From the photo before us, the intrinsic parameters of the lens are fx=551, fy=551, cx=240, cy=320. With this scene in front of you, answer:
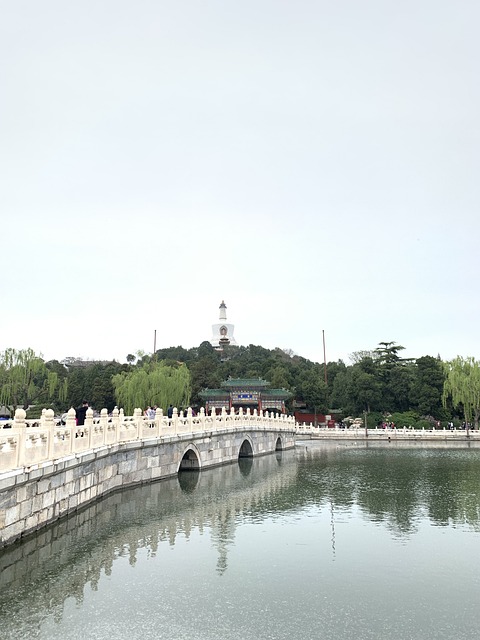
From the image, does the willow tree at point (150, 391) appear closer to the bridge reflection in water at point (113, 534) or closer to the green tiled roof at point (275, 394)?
the green tiled roof at point (275, 394)

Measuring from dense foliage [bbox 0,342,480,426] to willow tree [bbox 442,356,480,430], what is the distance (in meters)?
0.09

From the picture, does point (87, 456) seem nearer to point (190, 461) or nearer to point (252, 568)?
point (252, 568)

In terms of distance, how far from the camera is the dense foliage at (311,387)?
4791 cm

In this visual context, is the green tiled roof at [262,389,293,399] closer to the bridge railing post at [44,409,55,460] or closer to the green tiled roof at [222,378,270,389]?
the green tiled roof at [222,378,270,389]

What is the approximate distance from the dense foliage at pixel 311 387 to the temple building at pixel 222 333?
1507 inches

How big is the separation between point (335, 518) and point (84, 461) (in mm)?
6805

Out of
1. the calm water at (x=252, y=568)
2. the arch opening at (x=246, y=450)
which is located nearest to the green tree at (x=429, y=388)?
the arch opening at (x=246, y=450)

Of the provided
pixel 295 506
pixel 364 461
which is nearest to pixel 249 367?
pixel 364 461

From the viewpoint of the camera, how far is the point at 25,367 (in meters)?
47.4

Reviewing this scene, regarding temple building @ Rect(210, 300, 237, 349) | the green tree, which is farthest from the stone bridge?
temple building @ Rect(210, 300, 237, 349)

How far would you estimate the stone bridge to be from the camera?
34.4 feet

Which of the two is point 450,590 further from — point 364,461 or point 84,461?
point 364,461

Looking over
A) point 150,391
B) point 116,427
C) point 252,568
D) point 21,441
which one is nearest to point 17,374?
point 150,391

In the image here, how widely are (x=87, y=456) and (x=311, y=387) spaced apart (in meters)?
47.2
